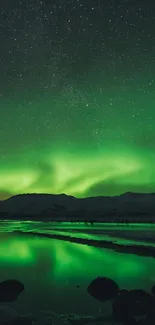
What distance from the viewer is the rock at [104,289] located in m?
14.0

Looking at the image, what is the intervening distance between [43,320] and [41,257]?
764 inches

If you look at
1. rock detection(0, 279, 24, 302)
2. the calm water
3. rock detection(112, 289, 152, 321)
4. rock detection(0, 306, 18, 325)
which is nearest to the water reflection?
the calm water

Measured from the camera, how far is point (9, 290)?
1470cm

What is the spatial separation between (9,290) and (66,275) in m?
7.37

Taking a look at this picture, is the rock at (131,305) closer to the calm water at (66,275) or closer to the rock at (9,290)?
the calm water at (66,275)

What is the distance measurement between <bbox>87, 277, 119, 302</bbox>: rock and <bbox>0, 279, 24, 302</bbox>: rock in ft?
9.22

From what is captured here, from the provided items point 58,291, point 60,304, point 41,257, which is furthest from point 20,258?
point 60,304

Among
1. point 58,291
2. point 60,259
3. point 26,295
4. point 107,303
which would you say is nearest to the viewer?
point 107,303

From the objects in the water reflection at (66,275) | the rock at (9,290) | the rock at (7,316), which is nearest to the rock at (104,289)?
the water reflection at (66,275)

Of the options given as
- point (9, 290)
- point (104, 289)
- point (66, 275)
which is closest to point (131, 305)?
point (104, 289)

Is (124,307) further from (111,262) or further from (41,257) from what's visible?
(41,257)

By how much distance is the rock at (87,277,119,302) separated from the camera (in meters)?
14.0

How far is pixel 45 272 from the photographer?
75.0 ft

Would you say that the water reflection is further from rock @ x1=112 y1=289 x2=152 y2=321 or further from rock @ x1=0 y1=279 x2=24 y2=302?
rock @ x1=112 y1=289 x2=152 y2=321
